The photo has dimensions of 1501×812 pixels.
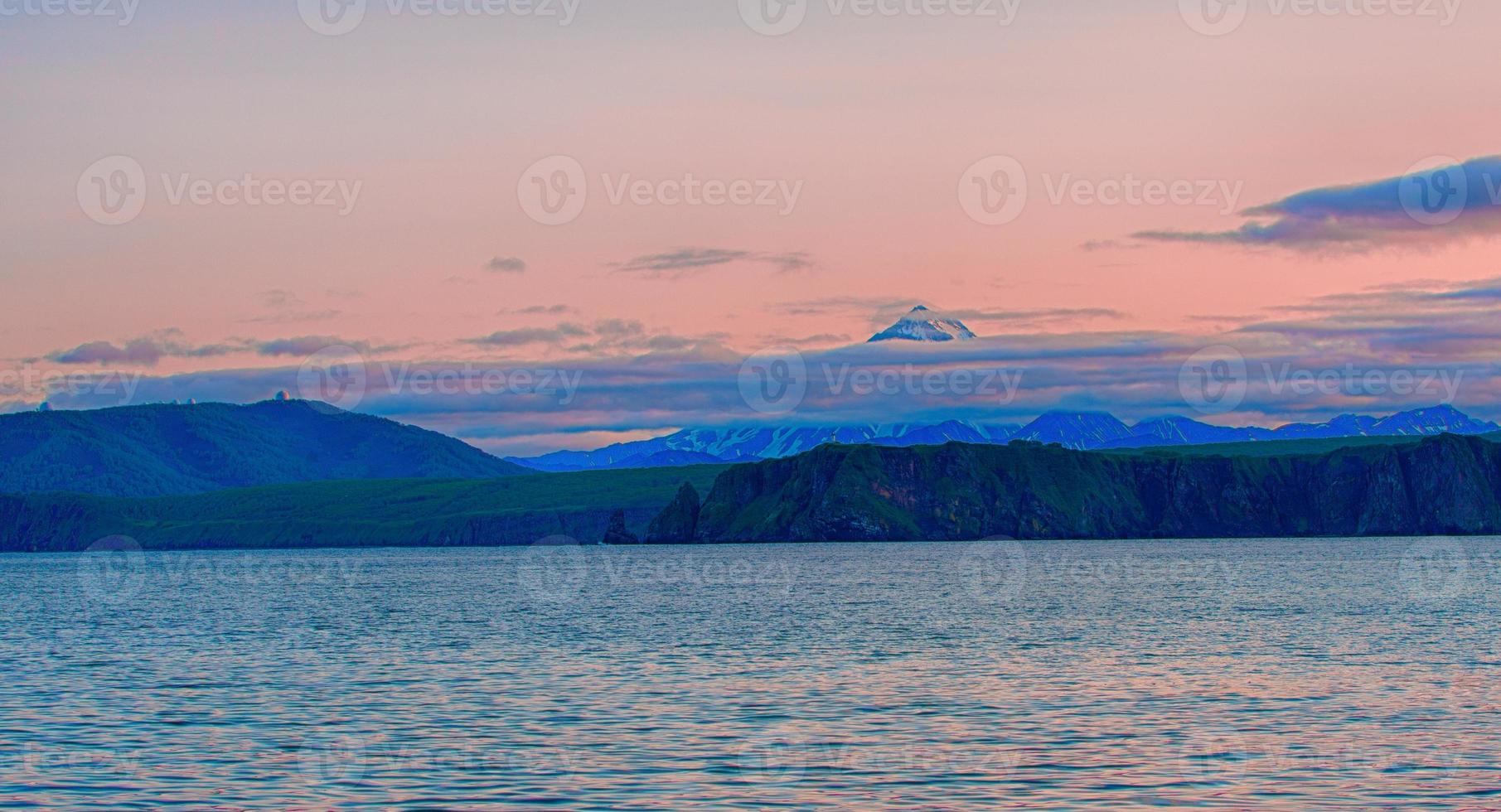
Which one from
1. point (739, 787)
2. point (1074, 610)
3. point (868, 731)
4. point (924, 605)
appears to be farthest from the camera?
point (924, 605)

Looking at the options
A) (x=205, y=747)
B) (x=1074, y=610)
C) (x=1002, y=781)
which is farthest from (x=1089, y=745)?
(x=1074, y=610)

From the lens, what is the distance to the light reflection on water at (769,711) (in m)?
44.4

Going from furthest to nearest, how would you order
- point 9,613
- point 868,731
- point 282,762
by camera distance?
point 9,613, point 868,731, point 282,762

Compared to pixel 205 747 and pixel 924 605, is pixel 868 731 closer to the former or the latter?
pixel 205 747

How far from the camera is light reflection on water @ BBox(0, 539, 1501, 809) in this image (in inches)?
1748

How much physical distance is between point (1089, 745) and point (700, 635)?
49.5 metres

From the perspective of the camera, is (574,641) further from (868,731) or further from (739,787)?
(739,787)

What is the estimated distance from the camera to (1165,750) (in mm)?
49531

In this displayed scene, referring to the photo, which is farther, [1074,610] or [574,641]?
[1074,610]

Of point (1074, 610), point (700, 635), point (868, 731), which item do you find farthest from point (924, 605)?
point (868, 731)

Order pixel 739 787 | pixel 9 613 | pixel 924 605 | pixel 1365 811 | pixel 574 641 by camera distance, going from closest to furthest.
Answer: pixel 1365 811 → pixel 739 787 → pixel 574 641 → pixel 924 605 → pixel 9 613

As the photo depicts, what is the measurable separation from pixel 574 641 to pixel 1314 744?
51372 millimetres

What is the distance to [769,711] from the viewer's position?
59.9 meters

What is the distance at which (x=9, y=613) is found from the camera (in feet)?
463
